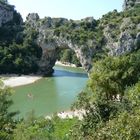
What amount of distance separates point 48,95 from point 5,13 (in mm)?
45401

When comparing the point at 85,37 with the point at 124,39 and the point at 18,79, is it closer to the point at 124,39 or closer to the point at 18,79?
the point at 124,39

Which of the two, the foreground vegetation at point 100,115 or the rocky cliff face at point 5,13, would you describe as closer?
the foreground vegetation at point 100,115

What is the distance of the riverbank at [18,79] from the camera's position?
75.7 m

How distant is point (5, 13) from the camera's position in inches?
4154

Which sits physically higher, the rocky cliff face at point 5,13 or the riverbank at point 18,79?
the rocky cliff face at point 5,13

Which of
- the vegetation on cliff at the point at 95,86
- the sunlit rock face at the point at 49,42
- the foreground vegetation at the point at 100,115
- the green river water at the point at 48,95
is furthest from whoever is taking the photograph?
the sunlit rock face at the point at 49,42

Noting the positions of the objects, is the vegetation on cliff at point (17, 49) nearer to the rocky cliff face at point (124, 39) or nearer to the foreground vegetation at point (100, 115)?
the rocky cliff face at point (124, 39)

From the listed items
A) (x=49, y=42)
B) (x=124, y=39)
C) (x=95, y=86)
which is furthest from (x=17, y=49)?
(x=95, y=86)

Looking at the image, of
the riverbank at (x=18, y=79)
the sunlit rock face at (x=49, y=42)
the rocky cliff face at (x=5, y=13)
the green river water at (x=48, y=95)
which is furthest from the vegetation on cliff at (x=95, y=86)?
the green river water at (x=48, y=95)

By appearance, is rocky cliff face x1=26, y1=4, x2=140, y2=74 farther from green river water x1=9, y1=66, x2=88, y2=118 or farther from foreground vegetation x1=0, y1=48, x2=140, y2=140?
foreground vegetation x1=0, y1=48, x2=140, y2=140

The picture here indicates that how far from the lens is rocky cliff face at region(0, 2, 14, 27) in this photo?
10422 cm

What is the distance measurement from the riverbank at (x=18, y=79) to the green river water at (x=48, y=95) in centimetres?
144

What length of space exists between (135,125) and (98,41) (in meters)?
73.2

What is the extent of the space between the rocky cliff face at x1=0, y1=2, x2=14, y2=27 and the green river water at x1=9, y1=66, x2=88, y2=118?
21373 millimetres
